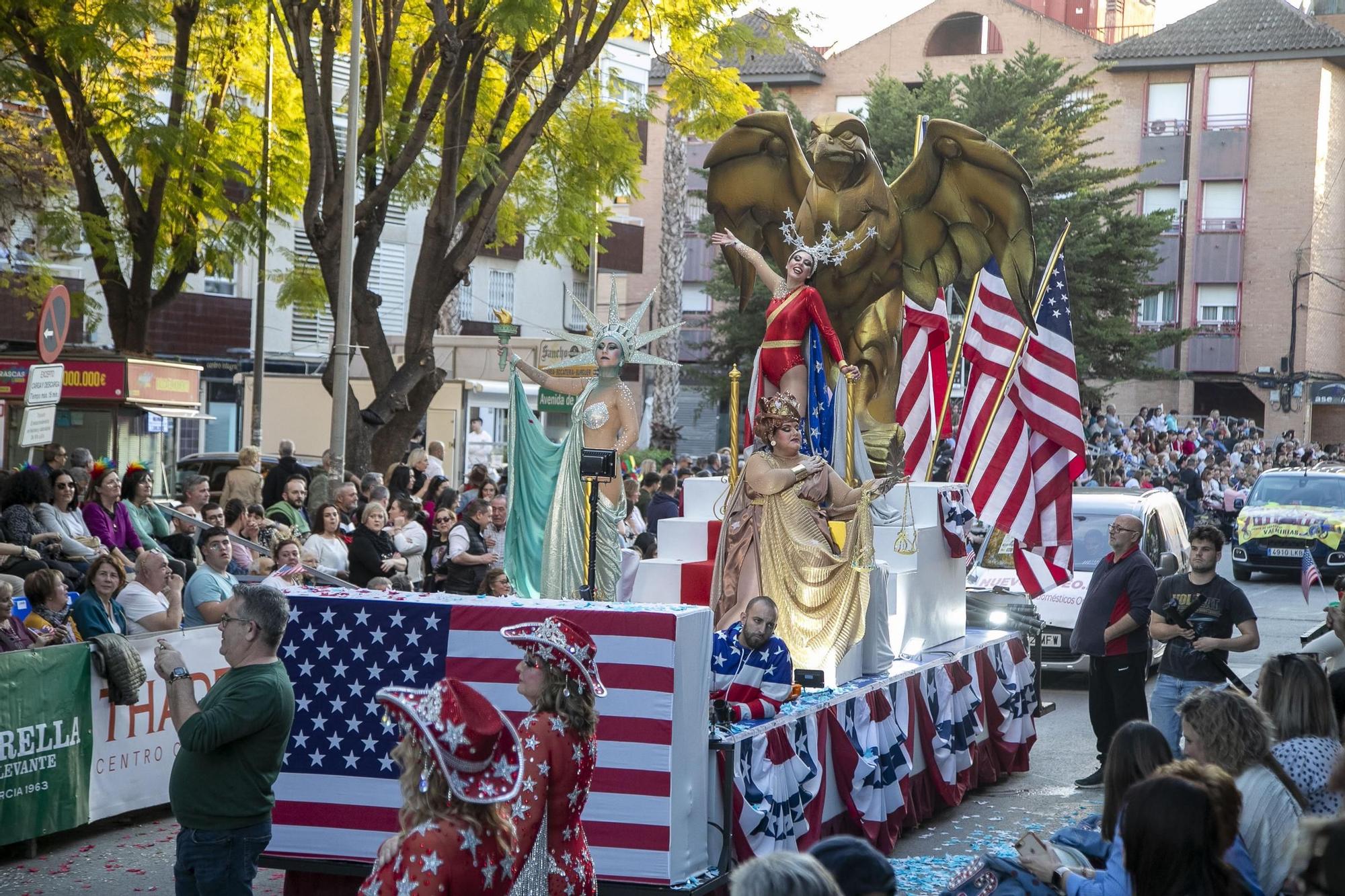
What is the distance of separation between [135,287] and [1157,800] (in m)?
18.1

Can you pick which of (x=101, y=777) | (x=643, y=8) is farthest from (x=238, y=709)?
(x=643, y=8)

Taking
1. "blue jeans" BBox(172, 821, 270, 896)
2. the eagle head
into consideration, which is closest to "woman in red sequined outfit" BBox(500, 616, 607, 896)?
"blue jeans" BBox(172, 821, 270, 896)

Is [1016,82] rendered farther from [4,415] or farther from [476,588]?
[476,588]

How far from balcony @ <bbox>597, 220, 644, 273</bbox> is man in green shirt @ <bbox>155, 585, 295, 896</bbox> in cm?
3793

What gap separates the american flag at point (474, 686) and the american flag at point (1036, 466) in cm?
690

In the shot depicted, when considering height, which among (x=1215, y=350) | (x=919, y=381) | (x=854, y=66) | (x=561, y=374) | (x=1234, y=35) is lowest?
(x=561, y=374)

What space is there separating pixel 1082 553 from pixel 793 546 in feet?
24.1

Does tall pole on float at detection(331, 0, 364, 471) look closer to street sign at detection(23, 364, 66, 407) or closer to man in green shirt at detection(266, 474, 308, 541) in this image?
man in green shirt at detection(266, 474, 308, 541)

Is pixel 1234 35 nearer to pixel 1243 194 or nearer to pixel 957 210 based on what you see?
pixel 1243 194

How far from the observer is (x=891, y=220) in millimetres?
12898

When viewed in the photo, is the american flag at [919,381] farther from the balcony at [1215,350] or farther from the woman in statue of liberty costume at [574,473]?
the balcony at [1215,350]

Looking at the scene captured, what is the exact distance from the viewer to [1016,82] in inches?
1506

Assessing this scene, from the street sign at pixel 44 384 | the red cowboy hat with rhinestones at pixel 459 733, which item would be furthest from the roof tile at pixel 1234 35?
the red cowboy hat with rhinestones at pixel 459 733

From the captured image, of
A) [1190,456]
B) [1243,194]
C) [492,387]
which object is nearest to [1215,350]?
[1243,194]
